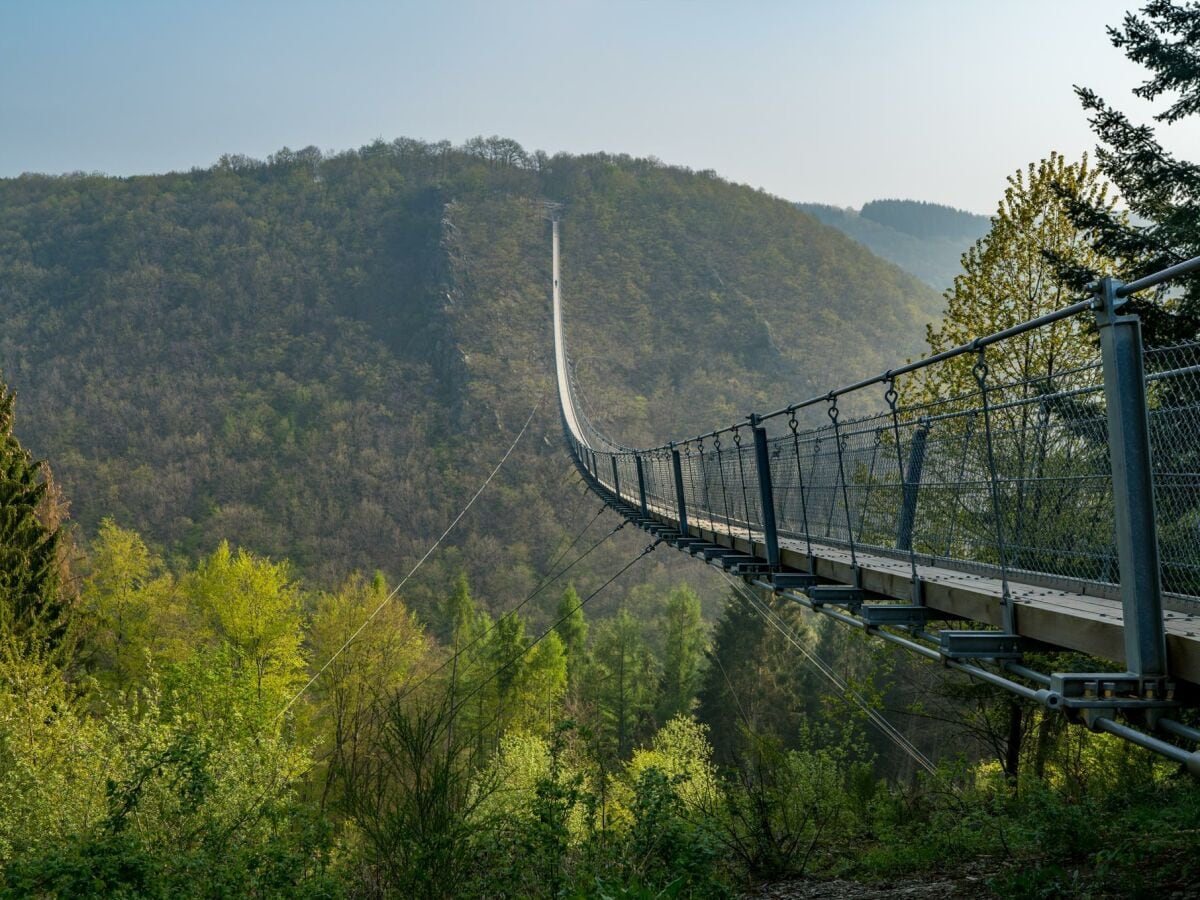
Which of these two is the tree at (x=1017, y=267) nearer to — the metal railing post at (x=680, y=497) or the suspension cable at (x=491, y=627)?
the metal railing post at (x=680, y=497)

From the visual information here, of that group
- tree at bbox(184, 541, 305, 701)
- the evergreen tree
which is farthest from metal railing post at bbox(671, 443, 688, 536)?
tree at bbox(184, 541, 305, 701)

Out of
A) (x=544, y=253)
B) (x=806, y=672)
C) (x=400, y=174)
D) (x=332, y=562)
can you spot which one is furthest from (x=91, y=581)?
(x=400, y=174)

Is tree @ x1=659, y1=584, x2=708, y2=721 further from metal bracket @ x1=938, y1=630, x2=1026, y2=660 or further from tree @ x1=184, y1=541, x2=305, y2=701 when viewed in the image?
metal bracket @ x1=938, y1=630, x2=1026, y2=660

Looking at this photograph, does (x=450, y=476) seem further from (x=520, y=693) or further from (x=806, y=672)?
(x=806, y=672)

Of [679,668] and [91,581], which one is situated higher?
[91,581]

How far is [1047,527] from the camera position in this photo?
3555 mm

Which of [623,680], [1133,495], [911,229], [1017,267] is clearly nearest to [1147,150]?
[1017,267]

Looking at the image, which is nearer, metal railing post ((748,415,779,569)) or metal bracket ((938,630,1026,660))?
metal bracket ((938,630,1026,660))

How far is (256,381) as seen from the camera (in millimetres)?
71000

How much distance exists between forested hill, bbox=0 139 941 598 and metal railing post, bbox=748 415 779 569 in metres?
46.9

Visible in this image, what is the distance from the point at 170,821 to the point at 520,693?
2492 centimetres

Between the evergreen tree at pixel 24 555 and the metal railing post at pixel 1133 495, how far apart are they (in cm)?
2058

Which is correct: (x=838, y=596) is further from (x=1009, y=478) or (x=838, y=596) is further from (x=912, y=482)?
(x=1009, y=478)

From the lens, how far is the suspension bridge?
2502 millimetres
